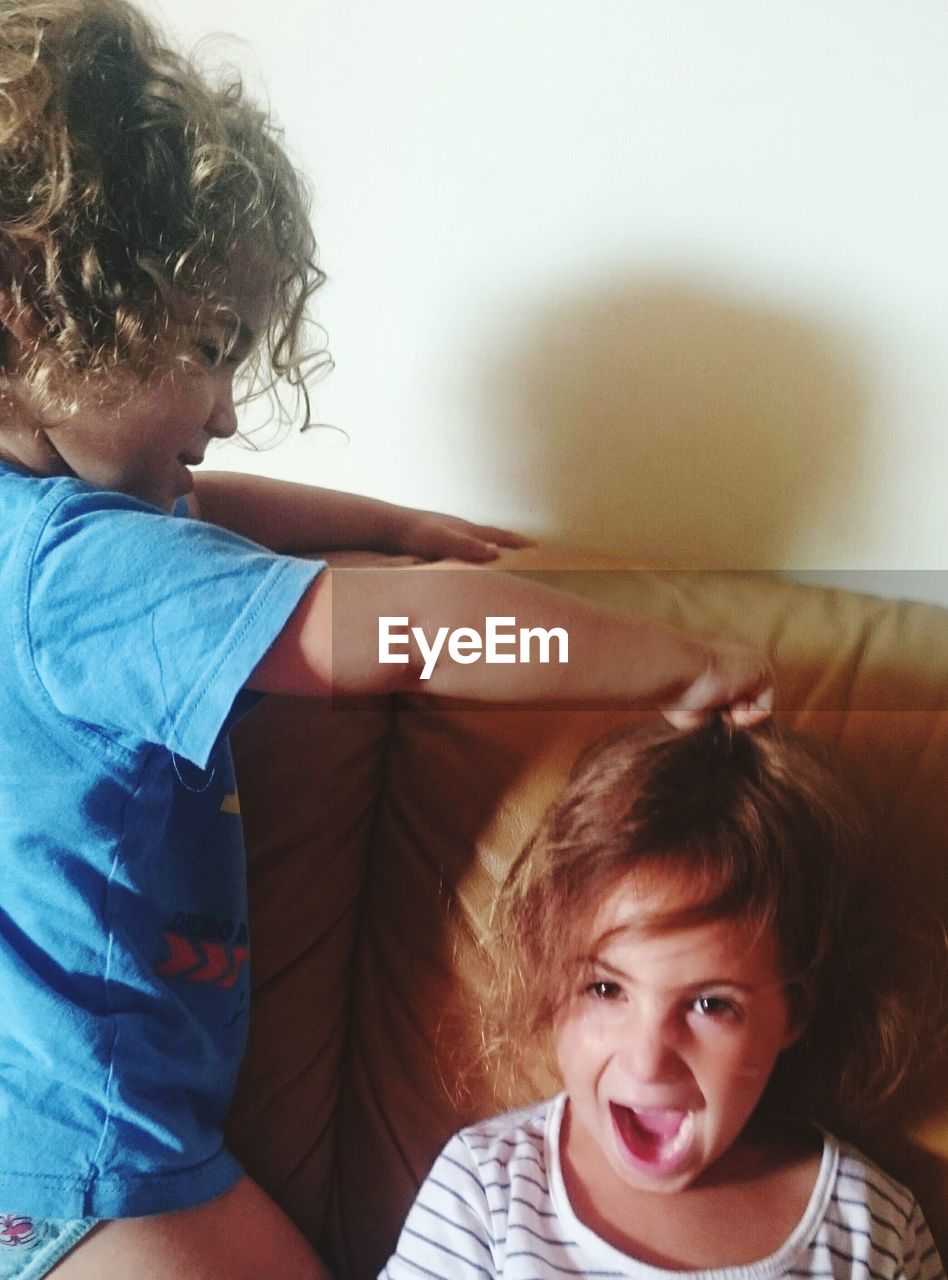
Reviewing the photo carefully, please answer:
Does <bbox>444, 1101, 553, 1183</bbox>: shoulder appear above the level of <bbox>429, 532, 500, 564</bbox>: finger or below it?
below

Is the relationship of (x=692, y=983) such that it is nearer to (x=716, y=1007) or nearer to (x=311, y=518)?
(x=716, y=1007)

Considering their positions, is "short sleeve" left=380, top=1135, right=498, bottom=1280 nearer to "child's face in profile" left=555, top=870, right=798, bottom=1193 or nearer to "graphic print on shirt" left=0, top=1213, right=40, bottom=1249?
"child's face in profile" left=555, top=870, right=798, bottom=1193

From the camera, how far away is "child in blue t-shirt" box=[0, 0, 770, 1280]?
1.89 ft

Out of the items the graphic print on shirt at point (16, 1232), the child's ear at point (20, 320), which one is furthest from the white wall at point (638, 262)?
the graphic print on shirt at point (16, 1232)

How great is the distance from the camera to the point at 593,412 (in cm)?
78

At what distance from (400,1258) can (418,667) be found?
0.33 metres

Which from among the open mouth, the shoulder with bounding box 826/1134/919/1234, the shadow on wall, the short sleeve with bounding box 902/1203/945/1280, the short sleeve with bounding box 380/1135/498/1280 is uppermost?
the shadow on wall

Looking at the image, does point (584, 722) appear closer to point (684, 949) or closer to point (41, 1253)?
point (684, 949)

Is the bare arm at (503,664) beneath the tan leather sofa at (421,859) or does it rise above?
above

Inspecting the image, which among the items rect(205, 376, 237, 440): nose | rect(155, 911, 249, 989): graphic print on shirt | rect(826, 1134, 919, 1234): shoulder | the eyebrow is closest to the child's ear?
rect(205, 376, 237, 440): nose

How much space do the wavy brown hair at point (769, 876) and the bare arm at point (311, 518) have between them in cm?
24

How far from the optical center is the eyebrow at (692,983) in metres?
0.58

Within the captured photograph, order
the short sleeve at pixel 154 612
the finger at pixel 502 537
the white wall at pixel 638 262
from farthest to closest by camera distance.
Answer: the finger at pixel 502 537 < the white wall at pixel 638 262 < the short sleeve at pixel 154 612

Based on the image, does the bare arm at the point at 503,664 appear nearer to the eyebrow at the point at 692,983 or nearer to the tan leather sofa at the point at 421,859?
the tan leather sofa at the point at 421,859
